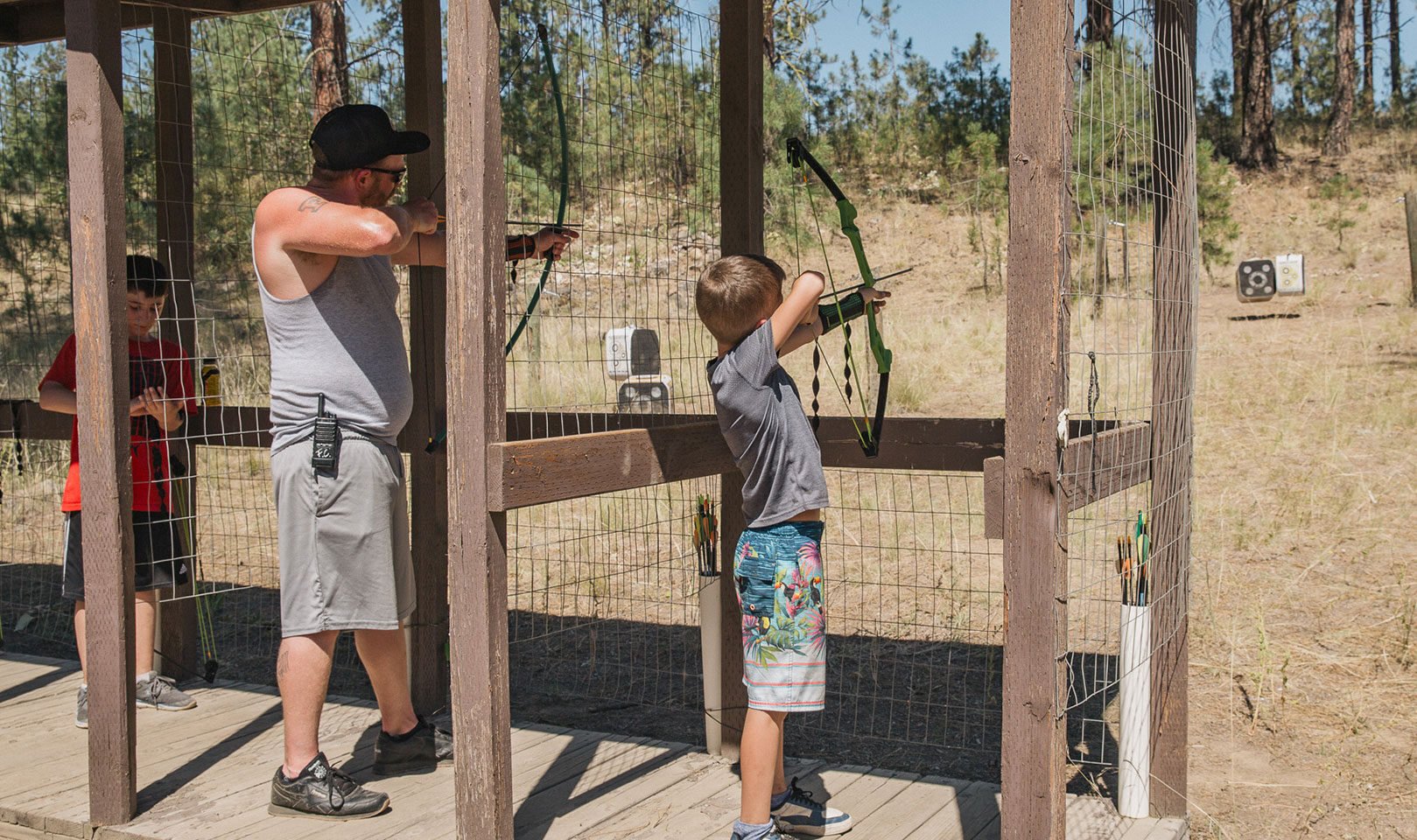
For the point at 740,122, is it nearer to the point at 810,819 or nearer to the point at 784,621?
the point at 784,621

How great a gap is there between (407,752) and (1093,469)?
6.67ft

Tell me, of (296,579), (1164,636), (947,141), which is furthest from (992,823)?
(947,141)

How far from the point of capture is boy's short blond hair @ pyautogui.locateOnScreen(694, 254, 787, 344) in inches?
111

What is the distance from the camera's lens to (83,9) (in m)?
3.14

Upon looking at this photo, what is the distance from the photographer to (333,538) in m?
3.02

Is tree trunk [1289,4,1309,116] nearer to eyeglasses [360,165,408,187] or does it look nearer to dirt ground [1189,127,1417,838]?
dirt ground [1189,127,1417,838]

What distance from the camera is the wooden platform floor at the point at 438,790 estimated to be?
3102 mm

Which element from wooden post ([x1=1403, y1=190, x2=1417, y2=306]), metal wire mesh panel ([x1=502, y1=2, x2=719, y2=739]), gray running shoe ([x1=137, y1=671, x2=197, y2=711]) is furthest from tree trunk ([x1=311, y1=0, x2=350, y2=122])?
wooden post ([x1=1403, y1=190, x2=1417, y2=306])

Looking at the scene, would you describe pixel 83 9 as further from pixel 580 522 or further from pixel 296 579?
pixel 580 522

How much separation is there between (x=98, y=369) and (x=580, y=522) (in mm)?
4284

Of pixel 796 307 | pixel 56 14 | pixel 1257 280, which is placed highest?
pixel 56 14

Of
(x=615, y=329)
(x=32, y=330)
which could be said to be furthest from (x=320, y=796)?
(x=32, y=330)

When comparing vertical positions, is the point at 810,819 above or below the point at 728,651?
below

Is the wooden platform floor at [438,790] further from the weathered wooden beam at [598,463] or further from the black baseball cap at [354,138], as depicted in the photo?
the black baseball cap at [354,138]
